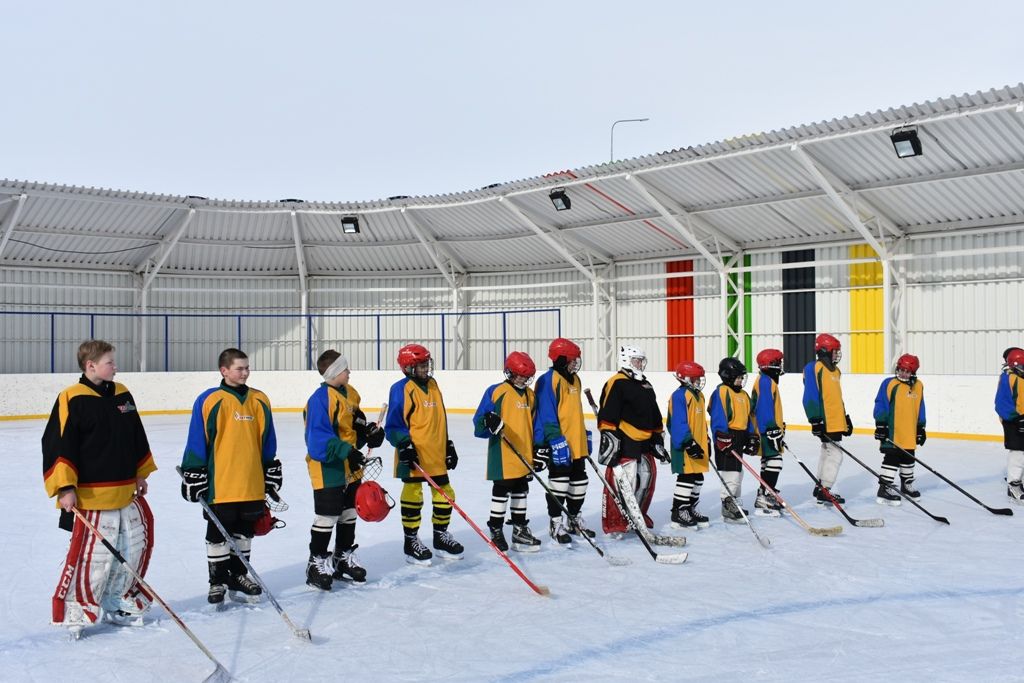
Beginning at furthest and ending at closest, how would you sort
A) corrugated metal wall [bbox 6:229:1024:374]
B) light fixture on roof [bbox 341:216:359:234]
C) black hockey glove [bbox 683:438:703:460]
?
light fixture on roof [bbox 341:216:359:234] → corrugated metal wall [bbox 6:229:1024:374] → black hockey glove [bbox 683:438:703:460]

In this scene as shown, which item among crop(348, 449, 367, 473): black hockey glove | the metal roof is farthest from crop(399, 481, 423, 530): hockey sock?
the metal roof

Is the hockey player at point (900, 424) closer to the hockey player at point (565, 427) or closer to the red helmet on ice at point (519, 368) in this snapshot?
the hockey player at point (565, 427)

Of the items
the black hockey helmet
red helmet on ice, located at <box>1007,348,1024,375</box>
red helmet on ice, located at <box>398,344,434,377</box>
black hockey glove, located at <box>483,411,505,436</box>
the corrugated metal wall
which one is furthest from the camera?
the corrugated metal wall

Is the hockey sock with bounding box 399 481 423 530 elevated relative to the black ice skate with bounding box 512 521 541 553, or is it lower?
elevated

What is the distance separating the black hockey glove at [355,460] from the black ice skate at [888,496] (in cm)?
511

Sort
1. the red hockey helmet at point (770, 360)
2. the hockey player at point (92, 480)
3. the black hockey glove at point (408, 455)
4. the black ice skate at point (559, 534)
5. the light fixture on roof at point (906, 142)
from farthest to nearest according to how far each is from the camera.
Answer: the light fixture on roof at point (906, 142)
the red hockey helmet at point (770, 360)
the black ice skate at point (559, 534)
the black hockey glove at point (408, 455)
the hockey player at point (92, 480)

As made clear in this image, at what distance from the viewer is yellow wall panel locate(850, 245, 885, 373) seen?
17.8 metres

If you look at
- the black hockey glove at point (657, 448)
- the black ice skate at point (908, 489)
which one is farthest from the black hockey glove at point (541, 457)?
the black ice skate at point (908, 489)

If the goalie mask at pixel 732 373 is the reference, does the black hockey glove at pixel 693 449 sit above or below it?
below

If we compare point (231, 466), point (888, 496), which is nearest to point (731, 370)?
point (888, 496)

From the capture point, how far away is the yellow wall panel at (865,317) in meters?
17.8

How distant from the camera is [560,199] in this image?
58.5 feet

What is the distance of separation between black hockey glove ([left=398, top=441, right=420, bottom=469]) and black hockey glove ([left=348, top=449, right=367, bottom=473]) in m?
0.39

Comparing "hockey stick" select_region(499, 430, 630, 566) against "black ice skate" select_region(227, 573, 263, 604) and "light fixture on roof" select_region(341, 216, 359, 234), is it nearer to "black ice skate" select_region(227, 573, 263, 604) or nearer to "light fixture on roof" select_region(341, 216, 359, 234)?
"black ice skate" select_region(227, 573, 263, 604)
